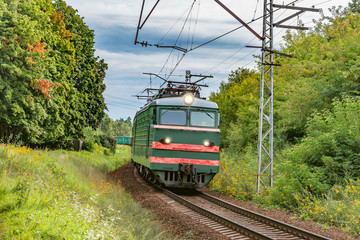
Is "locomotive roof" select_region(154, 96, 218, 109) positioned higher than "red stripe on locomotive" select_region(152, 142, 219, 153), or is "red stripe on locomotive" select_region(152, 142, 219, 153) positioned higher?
"locomotive roof" select_region(154, 96, 218, 109)

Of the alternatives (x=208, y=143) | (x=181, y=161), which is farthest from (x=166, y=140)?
(x=208, y=143)

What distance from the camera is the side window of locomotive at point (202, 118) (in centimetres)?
1432

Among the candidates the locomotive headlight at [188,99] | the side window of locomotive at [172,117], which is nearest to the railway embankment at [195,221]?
the side window of locomotive at [172,117]

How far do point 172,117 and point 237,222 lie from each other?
5791 millimetres

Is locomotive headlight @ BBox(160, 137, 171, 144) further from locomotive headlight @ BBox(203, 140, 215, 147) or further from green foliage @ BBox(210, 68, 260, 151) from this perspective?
green foliage @ BBox(210, 68, 260, 151)

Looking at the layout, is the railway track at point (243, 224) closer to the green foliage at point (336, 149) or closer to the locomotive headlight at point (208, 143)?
the locomotive headlight at point (208, 143)

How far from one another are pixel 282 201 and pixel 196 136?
399 cm

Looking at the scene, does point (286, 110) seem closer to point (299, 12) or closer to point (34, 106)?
point (299, 12)

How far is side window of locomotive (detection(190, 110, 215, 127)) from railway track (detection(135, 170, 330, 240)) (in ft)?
9.25

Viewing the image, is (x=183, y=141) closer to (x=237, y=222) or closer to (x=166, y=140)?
(x=166, y=140)

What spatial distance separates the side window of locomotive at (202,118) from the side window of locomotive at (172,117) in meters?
0.35

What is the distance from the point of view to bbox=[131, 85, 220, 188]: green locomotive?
13797 mm

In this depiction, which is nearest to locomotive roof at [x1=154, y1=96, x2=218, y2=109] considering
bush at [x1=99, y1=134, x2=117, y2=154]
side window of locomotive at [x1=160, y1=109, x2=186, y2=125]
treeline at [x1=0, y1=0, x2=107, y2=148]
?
side window of locomotive at [x1=160, y1=109, x2=186, y2=125]

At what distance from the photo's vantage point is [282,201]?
39.4 feet
